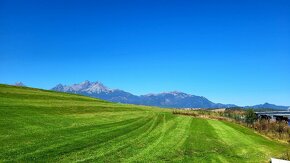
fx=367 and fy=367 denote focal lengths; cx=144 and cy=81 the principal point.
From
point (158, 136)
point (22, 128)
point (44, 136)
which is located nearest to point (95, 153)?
point (44, 136)

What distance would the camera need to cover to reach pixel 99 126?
42.9 metres

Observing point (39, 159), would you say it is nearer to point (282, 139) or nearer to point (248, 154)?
point (248, 154)

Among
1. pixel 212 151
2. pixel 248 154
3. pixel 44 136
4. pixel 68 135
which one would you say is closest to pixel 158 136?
pixel 212 151

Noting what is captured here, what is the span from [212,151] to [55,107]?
21.6m

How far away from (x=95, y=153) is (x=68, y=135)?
16.8 feet

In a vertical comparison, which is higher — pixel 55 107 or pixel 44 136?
pixel 55 107

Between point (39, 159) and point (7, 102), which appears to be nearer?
point (39, 159)

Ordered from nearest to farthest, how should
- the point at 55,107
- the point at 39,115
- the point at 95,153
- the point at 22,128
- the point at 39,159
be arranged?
the point at 39,159 → the point at 95,153 → the point at 22,128 → the point at 39,115 → the point at 55,107

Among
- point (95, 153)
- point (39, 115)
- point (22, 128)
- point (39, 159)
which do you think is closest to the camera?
point (39, 159)

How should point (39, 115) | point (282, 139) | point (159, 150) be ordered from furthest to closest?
point (282, 139) < point (39, 115) < point (159, 150)

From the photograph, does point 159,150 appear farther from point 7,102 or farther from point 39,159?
point 7,102

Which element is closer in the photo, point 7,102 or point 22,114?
point 22,114

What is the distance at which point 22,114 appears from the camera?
126 feet

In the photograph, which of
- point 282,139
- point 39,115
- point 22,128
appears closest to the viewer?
point 22,128
